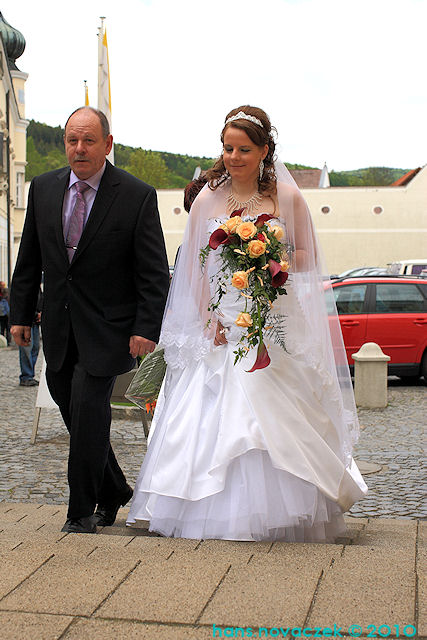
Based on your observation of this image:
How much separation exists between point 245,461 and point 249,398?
1.02 feet

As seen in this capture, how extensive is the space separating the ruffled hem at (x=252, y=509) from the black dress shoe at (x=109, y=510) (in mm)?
542

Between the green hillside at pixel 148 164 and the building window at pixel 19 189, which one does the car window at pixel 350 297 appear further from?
the green hillside at pixel 148 164

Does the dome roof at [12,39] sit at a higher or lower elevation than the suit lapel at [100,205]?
higher

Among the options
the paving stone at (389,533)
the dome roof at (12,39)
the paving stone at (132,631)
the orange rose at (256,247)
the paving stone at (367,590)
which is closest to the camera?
the paving stone at (132,631)

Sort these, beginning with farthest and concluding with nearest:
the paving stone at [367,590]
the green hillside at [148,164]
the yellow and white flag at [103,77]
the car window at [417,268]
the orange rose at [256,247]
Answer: the green hillside at [148,164] → the car window at [417,268] → the yellow and white flag at [103,77] → the orange rose at [256,247] → the paving stone at [367,590]

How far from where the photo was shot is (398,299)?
13742mm

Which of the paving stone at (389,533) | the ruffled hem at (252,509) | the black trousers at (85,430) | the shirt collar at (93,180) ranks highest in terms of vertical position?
the shirt collar at (93,180)

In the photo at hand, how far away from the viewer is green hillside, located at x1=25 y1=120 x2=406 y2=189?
95.2 metres

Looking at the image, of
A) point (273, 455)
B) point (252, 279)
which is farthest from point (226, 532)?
point (252, 279)

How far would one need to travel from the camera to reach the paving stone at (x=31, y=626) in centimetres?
278

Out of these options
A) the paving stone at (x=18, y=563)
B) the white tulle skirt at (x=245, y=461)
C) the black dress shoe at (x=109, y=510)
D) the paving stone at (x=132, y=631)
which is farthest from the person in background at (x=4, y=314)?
the paving stone at (x=132, y=631)

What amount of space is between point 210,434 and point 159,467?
0.31 metres

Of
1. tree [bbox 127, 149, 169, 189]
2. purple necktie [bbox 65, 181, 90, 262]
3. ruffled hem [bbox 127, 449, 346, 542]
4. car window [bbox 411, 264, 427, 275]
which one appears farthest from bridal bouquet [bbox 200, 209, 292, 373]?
tree [bbox 127, 149, 169, 189]

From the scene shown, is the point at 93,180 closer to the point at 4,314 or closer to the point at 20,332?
the point at 20,332
